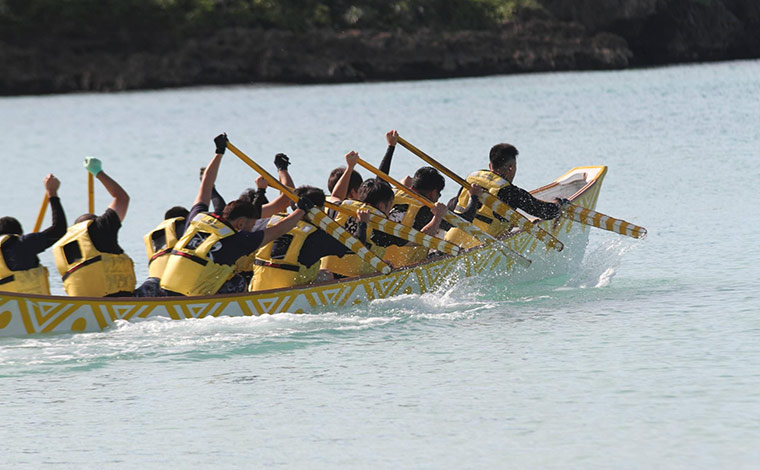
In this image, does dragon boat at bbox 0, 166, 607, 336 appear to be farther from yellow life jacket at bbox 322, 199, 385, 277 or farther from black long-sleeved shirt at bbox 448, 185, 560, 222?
yellow life jacket at bbox 322, 199, 385, 277

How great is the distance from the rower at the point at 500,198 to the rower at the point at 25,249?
14.8 ft

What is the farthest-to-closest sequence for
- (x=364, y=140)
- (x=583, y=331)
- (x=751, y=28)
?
(x=751, y=28)
(x=364, y=140)
(x=583, y=331)

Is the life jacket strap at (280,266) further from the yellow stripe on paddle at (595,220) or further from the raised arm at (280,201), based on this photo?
the yellow stripe on paddle at (595,220)

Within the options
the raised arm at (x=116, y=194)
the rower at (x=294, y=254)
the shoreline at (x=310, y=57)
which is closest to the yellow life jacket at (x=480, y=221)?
the rower at (x=294, y=254)

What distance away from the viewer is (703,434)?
8.44 metres

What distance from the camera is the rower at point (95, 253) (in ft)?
35.7

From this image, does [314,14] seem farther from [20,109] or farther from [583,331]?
[583,331]

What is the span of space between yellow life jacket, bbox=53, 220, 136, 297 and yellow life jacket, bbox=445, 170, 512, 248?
165 inches

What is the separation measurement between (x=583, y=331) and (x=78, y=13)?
73.8 m

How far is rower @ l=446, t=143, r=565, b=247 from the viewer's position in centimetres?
1324

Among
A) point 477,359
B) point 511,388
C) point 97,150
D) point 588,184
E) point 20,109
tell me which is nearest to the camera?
point 511,388

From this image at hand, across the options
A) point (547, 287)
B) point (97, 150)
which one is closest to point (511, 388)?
point (547, 287)

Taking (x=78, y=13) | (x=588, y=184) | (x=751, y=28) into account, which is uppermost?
(x=751, y=28)

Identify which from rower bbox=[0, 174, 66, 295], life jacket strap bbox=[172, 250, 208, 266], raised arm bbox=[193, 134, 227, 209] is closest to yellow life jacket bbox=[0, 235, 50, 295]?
rower bbox=[0, 174, 66, 295]
